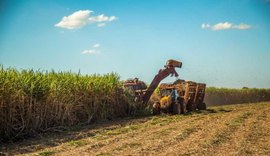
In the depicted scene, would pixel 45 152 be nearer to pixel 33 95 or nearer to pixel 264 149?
pixel 33 95

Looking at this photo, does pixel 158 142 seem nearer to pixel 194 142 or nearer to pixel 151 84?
pixel 194 142

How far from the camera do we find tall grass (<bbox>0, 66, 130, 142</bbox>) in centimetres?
1402

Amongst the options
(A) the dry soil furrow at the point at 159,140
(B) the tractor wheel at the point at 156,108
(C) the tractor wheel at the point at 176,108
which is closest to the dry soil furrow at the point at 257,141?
(A) the dry soil furrow at the point at 159,140

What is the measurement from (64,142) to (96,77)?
7.92 metres

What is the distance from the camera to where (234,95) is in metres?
48.9

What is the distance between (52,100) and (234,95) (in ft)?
120

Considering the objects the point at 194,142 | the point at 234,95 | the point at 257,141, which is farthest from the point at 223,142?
the point at 234,95

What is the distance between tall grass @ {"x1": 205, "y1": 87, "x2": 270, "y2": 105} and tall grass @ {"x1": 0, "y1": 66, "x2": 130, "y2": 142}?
24.6 meters

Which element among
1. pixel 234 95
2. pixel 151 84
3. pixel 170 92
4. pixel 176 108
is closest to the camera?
pixel 176 108

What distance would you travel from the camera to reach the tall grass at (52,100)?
1402 cm

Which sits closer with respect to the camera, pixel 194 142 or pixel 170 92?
pixel 194 142

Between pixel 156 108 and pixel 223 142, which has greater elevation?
pixel 156 108

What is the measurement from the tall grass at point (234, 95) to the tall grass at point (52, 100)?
24586 millimetres

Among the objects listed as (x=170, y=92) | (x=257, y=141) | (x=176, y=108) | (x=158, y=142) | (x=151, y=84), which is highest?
(x=151, y=84)
